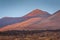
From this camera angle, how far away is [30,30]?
32.1 ft

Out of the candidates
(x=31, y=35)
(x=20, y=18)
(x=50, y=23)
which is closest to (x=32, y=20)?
(x=20, y=18)

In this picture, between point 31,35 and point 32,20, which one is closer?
point 31,35

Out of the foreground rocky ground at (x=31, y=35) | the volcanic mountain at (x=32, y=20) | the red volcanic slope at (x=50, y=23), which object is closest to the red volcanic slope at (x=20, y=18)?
the volcanic mountain at (x=32, y=20)

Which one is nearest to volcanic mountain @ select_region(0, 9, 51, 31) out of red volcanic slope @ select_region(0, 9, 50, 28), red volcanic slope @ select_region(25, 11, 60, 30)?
red volcanic slope @ select_region(0, 9, 50, 28)

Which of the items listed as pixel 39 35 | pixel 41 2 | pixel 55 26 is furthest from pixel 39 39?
pixel 41 2

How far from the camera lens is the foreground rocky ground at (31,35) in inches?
384

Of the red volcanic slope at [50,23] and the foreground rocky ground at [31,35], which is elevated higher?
the red volcanic slope at [50,23]

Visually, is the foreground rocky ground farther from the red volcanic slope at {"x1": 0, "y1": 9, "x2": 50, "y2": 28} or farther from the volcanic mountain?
the red volcanic slope at {"x1": 0, "y1": 9, "x2": 50, "y2": 28}

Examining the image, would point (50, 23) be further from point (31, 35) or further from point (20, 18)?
point (20, 18)

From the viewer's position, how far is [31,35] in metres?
9.83

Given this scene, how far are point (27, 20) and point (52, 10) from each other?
101 cm

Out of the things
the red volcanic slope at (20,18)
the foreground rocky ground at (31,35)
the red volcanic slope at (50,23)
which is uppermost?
the red volcanic slope at (20,18)

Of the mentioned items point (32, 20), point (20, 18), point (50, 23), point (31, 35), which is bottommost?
point (31, 35)

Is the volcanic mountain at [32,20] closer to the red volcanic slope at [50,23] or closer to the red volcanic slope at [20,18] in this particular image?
the red volcanic slope at [20,18]
